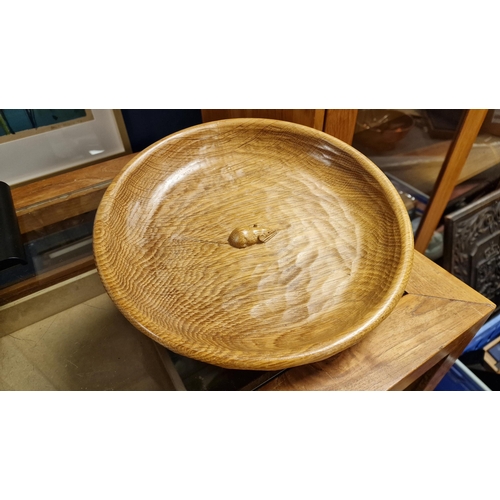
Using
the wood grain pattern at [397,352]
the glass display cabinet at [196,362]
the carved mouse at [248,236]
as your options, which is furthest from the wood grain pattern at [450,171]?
the carved mouse at [248,236]

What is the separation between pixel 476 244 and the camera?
1.32 metres

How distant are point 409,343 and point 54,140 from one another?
0.86 m

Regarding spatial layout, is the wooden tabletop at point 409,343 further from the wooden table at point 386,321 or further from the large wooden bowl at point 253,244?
the large wooden bowl at point 253,244

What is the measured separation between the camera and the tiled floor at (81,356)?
0.70 m

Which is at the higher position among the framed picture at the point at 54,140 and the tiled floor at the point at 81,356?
the framed picture at the point at 54,140

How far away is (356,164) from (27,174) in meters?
0.71

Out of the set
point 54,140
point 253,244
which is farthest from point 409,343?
point 54,140

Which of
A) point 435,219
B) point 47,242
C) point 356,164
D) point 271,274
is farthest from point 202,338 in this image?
point 435,219

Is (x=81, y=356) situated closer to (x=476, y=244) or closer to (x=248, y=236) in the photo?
(x=248, y=236)

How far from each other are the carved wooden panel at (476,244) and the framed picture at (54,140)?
0.99 m

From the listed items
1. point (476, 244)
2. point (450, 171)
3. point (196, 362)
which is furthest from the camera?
point (476, 244)

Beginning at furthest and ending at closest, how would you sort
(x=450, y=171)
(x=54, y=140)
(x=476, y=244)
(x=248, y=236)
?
(x=476, y=244)
(x=450, y=171)
(x=54, y=140)
(x=248, y=236)

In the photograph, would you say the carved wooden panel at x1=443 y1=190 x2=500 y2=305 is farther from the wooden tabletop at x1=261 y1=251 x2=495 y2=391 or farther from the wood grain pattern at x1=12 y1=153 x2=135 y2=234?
the wood grain pattern at x1=12 y1=153 x2=135 y2=234

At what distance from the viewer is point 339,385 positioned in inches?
25.9
